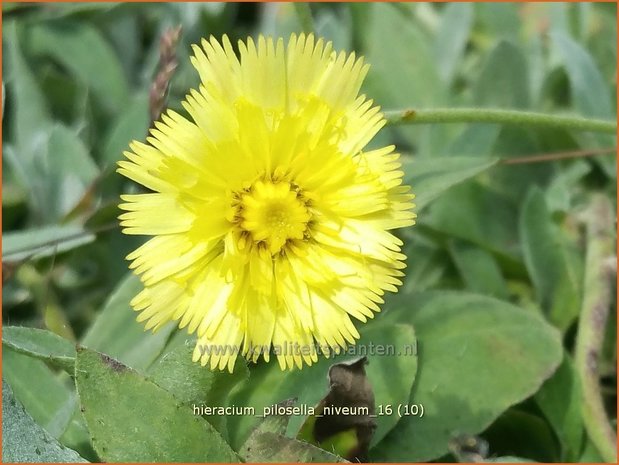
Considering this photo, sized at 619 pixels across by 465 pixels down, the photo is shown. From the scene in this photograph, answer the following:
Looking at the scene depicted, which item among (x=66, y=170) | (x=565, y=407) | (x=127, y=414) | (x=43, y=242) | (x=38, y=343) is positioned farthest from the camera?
(x=66, y=170)

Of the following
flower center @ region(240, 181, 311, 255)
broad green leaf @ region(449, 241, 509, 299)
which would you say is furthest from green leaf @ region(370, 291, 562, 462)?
flower center @ region(240, 181, 311, 255)

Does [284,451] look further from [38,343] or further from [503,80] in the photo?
[503,80]

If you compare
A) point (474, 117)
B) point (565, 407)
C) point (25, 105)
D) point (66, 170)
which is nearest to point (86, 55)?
point (25, 105)

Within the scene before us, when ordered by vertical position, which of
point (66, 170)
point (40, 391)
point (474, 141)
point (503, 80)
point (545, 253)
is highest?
point (503, 80)

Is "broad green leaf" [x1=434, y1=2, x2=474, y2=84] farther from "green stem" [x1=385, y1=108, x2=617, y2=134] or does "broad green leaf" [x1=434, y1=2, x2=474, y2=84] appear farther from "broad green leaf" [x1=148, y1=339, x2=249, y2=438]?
"broad green leaf" [x1=148, y1=339, x2=249, y2=438]

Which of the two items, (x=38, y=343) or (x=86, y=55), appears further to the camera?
(x=86, y=55)

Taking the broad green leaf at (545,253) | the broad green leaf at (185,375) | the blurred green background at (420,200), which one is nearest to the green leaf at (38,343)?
the blurred green background at (420,200)
